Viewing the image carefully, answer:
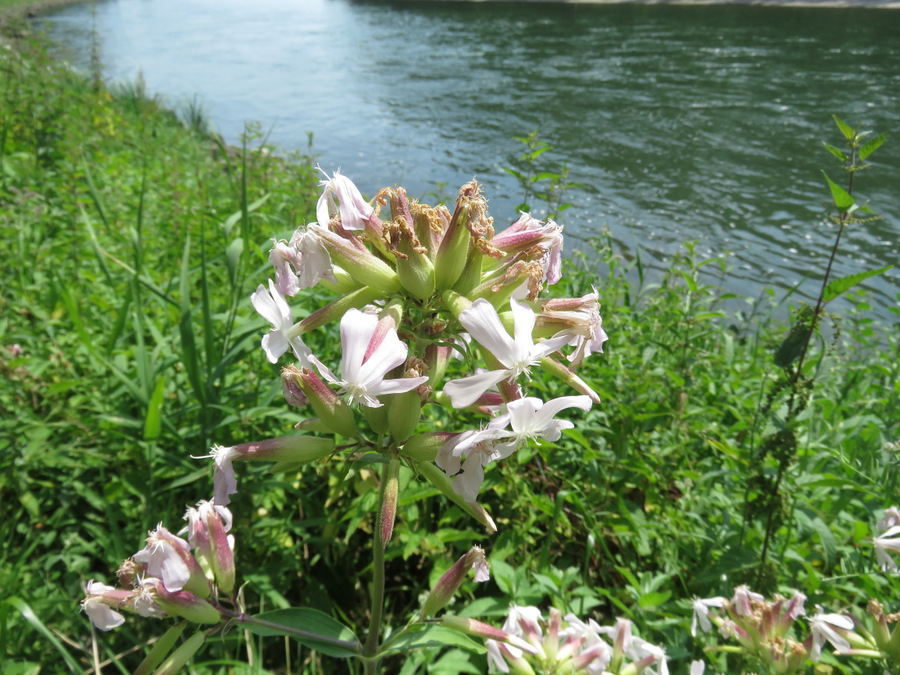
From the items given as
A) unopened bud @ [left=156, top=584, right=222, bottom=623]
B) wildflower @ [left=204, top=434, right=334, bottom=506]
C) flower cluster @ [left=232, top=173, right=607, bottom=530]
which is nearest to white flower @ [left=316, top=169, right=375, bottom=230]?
flower cluster @ [left=232, top=173, right=607, bottom=530]

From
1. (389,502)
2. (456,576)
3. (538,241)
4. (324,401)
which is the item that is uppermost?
(538,241)

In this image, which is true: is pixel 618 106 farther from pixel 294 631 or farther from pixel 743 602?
pixel 294 631

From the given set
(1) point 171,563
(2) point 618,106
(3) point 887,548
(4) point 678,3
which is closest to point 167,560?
(1) point 171,563

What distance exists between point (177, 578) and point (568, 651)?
0.76 meters

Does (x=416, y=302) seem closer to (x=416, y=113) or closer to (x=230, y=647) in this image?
(x=230, y=647)

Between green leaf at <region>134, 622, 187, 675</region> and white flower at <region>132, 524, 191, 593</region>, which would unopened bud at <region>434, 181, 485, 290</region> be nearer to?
white flower at <region>132, 524, 191, 593</region>

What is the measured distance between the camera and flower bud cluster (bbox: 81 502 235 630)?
1073 millimetres

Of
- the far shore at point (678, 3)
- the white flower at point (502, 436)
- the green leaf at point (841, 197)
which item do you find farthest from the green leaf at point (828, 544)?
the far shore at point (678, 3)

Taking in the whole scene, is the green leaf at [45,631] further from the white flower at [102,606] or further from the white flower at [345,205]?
the white flower at [345,205]

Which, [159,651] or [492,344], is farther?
[159,651]

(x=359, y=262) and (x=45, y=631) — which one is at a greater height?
(x=359, y=262)

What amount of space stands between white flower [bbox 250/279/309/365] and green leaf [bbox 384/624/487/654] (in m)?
0.56

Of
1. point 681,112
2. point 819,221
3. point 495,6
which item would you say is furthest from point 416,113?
point 495,6

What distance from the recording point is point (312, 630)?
1176mm
